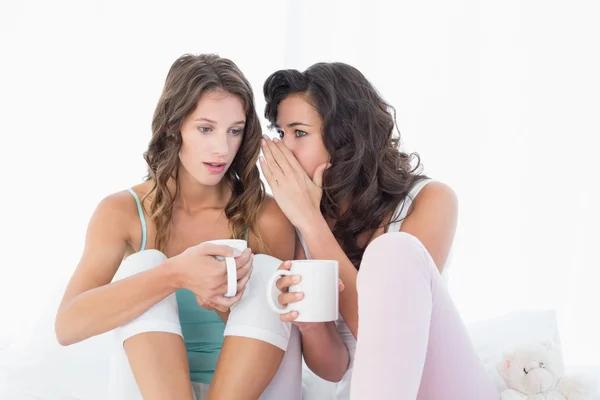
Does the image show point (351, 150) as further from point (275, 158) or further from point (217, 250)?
point (217, 250)

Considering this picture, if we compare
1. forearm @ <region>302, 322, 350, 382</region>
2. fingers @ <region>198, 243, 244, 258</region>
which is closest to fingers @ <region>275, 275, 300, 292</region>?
fingers @ <region>198, 243, 244, 258</region>

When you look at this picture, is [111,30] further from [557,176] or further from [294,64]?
[557,176]

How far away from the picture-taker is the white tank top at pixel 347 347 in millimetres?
1691

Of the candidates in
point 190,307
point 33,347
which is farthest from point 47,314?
point 190,307

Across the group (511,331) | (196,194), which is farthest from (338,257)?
(511,331)

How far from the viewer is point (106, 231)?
5.25 feet

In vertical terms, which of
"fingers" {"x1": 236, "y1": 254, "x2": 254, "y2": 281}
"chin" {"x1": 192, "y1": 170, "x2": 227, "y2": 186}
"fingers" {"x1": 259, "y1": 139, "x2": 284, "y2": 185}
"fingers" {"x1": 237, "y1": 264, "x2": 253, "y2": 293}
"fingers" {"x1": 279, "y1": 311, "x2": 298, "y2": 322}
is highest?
"fingers" {"x1": 259, "y1": 139, "x2": 284, "y2": 185}

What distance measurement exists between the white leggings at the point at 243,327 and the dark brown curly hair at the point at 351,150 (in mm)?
343

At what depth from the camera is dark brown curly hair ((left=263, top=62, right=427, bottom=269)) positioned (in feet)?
5.67

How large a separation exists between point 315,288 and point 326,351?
1.05 ft

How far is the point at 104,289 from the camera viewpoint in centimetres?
141

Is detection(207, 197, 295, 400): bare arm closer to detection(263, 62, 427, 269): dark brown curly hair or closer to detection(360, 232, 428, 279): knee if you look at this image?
detection(360, 232, 428, 279): knee

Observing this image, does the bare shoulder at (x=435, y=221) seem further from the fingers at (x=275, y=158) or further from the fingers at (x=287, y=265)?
the fingers at (x=287, y=265)

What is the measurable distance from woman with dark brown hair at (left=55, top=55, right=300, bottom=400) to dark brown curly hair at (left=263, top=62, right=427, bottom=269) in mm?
131
